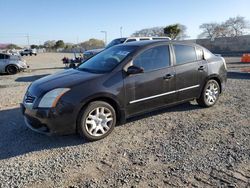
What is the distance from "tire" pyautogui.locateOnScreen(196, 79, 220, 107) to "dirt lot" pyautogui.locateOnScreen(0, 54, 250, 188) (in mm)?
402

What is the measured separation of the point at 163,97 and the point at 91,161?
7.09 feet

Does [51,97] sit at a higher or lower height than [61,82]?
lower

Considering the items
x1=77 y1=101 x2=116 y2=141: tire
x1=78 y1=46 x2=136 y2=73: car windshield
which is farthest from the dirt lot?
x1=78 y1=46 x2=136 y2=73: car windshield

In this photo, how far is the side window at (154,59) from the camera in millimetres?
5023

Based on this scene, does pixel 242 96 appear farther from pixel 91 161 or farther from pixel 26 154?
pixel 26 154

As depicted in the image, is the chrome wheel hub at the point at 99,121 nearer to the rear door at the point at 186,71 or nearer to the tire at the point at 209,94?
the rear door at the point at 186,71

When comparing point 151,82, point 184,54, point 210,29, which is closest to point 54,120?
point 151,82

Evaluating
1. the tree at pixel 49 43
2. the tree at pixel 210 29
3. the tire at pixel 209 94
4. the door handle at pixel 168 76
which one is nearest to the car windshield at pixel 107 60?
the door handle at pixel 168 76

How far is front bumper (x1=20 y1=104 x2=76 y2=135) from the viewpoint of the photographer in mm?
4170

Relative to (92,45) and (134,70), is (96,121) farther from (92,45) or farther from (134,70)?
(92,45)

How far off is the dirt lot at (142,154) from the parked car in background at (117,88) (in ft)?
1.07

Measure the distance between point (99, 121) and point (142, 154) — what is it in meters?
1.01

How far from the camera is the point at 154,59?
520 centimetres

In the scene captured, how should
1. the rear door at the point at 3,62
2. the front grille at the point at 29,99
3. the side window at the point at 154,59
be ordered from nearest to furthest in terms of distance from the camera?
the front grille at the point at 29,99
the side window at the point at 154,59
the rear door at the point at 3,62
